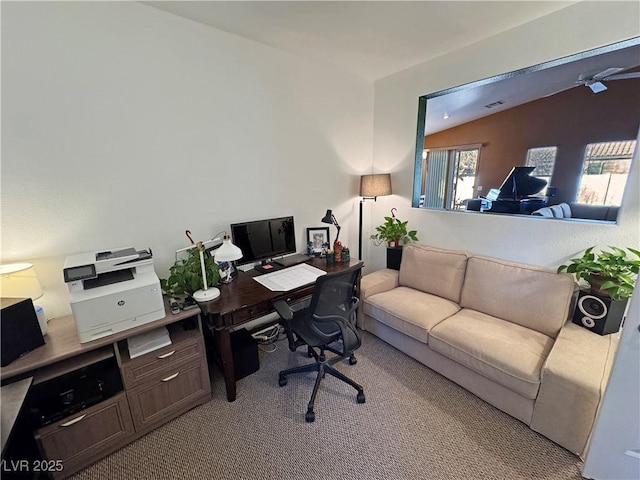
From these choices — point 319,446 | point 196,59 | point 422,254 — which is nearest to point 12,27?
point 196,59

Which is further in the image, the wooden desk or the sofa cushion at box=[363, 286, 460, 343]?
the sofa cushion at box=[363, 286, 460, 343]

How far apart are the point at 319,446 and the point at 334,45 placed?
9.63 feet

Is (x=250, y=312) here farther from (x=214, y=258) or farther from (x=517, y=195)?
(x=517, y=195)

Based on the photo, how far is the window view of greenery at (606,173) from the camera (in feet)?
5.64

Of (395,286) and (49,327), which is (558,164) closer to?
(395,286)

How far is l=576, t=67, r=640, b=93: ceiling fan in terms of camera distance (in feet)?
6.02

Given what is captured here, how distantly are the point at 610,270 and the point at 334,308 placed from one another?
5.73 ft

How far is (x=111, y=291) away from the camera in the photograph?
4.50 feet

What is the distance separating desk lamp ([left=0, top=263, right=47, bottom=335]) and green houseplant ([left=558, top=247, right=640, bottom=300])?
10.7 ft

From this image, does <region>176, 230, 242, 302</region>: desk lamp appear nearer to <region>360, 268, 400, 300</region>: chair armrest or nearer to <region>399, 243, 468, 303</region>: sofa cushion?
<region>360, 268, 400, 300</region>: chair armrest

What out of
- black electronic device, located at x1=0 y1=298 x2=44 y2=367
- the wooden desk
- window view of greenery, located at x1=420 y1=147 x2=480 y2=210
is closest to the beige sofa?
window view of greenery, located at x1=420 y1=147 x2=480 y2=210

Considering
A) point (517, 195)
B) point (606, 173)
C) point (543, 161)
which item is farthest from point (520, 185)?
point (606, 173)

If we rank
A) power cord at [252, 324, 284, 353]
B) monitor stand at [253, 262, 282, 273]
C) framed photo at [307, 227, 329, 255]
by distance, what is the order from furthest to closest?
1. framed photo at [307, 227, 329, 255]
2. power cord at [252, 324, 284, 353]
3. monitor stand at [253, 262, 282, 273]

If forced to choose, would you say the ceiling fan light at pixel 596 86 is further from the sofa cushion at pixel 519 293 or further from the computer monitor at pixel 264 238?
the computer monitor at pixel 264 238
